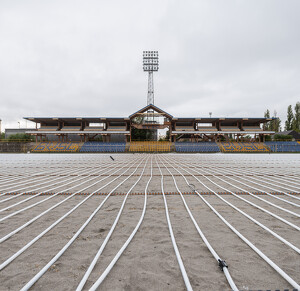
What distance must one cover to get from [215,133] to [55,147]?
92.0ft

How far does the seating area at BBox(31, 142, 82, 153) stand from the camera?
29.1m

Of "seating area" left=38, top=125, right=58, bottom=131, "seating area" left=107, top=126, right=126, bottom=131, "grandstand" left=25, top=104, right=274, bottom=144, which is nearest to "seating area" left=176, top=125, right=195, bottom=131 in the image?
"grandstand" left=25, top=104, right=274, bottom=144

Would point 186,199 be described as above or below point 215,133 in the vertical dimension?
below

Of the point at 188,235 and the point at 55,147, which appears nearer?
the point at 188,235

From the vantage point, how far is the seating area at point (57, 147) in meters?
29.1

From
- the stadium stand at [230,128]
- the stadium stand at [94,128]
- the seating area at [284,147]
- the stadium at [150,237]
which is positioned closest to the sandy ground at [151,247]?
the stadium at [150,237]

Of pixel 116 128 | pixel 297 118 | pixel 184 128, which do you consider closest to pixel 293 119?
pixel 297 118

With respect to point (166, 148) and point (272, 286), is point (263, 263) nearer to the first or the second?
point (272, 286)

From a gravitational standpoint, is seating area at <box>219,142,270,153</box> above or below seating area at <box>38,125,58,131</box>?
below

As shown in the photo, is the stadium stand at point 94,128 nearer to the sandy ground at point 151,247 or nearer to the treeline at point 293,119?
the sandy ground at point 151,247

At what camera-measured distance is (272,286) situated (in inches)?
63.2

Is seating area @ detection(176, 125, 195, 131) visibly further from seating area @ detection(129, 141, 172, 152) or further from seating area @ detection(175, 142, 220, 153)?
seating area @ detection(129, 141, 172, 152)

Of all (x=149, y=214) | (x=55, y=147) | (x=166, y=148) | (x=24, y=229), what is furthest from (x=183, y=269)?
(x=55, y=147)

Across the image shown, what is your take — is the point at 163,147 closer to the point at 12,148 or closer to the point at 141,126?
the point at 141,126
